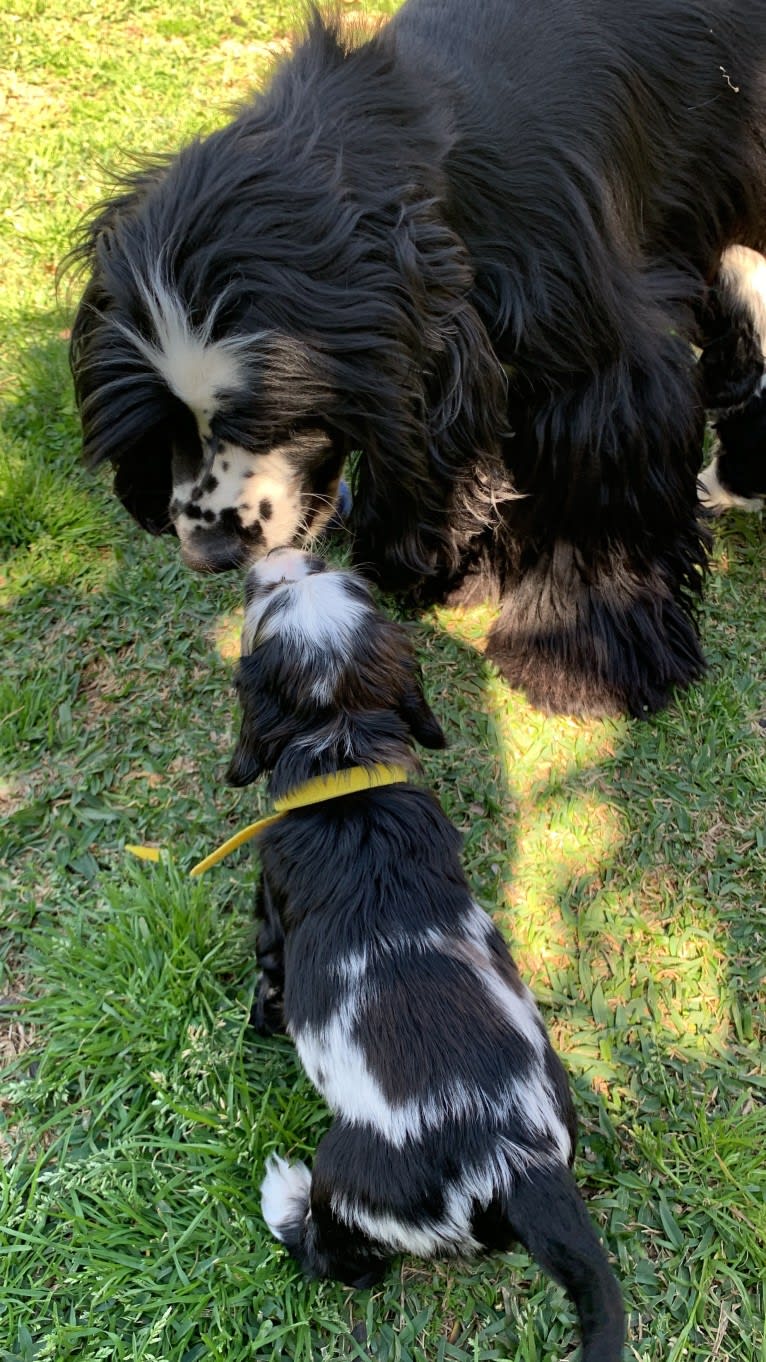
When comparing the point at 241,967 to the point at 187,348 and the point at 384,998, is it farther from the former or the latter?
the point at 187,348

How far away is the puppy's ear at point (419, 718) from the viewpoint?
1958 millimetres

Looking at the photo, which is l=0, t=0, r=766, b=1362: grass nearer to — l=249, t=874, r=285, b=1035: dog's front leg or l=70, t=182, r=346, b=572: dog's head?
l=249, t=874, r=285, b=1035: dog's front leg

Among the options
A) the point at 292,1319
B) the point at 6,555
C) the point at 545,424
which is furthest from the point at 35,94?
the point at 292,1319

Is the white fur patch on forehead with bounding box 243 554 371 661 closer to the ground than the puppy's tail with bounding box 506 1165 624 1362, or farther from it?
farther from it

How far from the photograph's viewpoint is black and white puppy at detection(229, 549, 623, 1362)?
151 centimetres

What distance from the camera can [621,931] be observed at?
2.39 meters

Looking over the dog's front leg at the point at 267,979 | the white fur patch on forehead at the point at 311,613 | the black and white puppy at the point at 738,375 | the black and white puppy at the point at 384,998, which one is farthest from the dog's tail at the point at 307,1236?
the black and white puppy at the point at 738,375

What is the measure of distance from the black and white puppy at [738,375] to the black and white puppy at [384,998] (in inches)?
55.4

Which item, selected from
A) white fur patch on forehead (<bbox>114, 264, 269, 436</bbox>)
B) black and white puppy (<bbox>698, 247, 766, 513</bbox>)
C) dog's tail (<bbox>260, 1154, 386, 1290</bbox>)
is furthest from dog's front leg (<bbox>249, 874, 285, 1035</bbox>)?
black and white puppy (<bbox>698, 247, 766, 513</bbox>)

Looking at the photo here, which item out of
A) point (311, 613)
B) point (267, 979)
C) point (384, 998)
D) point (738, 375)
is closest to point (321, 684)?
point (311, 613)

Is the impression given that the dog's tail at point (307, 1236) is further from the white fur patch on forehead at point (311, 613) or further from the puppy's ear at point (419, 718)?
the white fur patch on forehead at point (311, 613)

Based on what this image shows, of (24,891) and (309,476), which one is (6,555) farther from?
(309,476)

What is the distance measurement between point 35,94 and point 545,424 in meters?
3.28

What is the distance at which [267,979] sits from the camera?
2.19 metres
